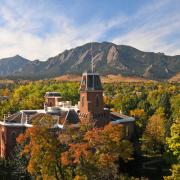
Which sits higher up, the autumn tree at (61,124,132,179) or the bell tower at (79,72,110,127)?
the bell tower at (79,72,110,127)

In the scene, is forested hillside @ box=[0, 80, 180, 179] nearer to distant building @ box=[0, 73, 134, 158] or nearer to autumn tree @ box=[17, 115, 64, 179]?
autumn tree @ box=[17, 115, 64, 179]

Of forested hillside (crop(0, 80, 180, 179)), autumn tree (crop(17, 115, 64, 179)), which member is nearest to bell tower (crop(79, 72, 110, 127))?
forested hillside (crop(0, 80, 180, 179))

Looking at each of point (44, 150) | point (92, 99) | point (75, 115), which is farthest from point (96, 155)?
point (75, 115)

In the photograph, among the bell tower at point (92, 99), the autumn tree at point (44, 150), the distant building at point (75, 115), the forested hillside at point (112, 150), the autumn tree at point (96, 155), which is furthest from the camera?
the distant building at point (75, 115)

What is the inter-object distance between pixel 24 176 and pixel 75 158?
12691mm

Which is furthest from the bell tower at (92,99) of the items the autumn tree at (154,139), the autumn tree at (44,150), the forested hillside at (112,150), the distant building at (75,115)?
the autumn tree at (44,150)

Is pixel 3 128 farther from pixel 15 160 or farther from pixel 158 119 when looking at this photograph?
pixel 158 119

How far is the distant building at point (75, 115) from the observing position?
58.6 m

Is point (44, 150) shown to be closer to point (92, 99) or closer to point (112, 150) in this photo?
point (112, 150)

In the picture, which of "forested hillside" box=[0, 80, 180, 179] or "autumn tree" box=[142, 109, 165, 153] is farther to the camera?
"autumn tree" box=[142, 109, 165, 153]

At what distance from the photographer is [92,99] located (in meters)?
58.8

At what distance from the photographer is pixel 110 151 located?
142ft

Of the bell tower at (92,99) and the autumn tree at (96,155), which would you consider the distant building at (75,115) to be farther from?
the autumn tree at (96,155)

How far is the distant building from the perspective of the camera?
58559 mm
